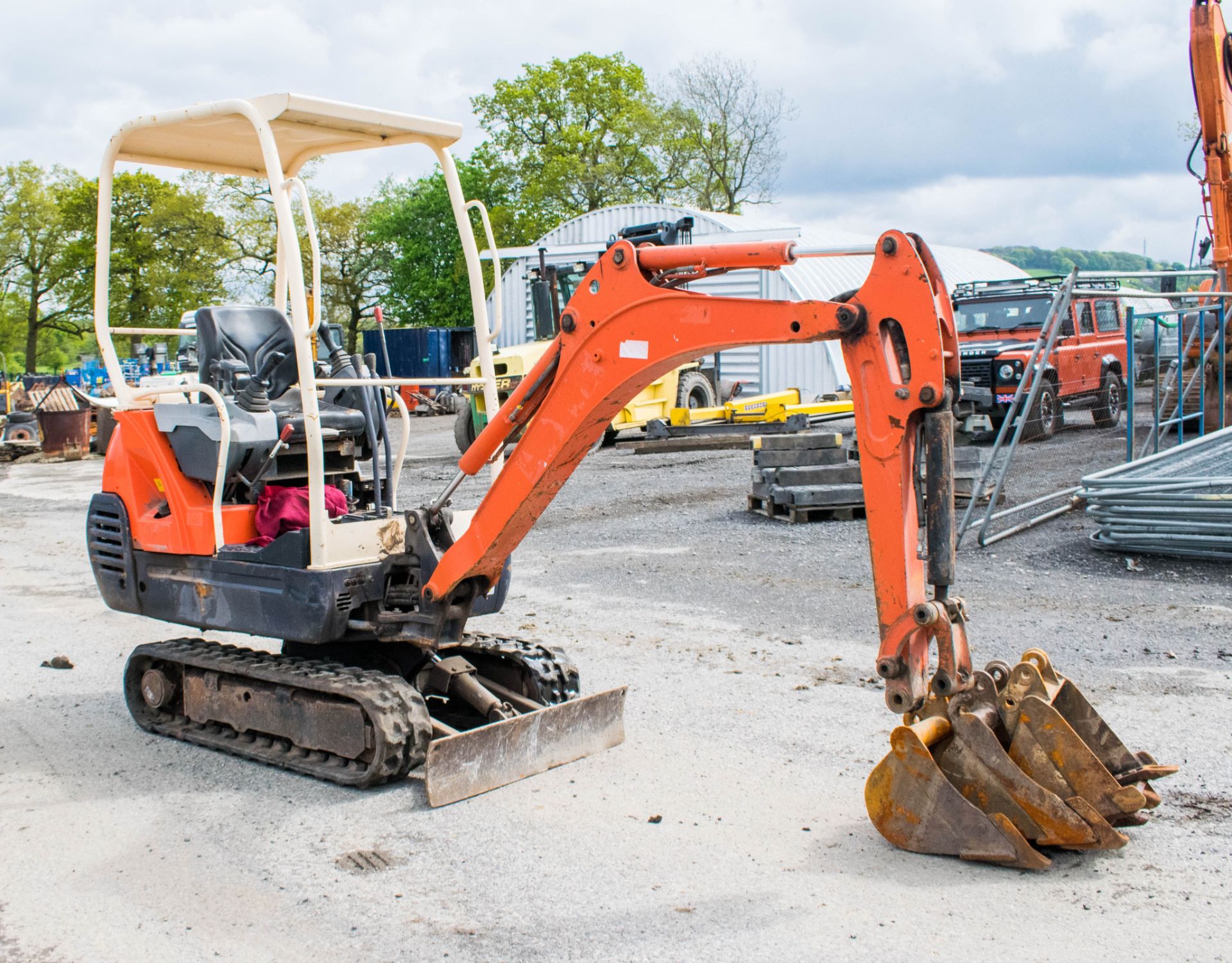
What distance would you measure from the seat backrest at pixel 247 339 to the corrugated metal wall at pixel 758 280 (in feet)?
51.0

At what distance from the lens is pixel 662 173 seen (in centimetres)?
5328

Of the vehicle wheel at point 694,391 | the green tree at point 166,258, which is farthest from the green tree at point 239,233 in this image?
the vehicle wheel at point 694,391

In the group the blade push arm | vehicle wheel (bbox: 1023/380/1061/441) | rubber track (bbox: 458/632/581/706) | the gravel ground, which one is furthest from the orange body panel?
vehicle wheel (bbox: 1023/380/1061/441)

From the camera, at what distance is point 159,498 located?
6.08m

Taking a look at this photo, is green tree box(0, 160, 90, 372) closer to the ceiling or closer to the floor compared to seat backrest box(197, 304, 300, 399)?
closer to the ceiling

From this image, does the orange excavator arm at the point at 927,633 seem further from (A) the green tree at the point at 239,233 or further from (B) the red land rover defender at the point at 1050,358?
(A) the green tree at the point at 239,233

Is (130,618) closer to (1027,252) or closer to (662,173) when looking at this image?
(662,173)

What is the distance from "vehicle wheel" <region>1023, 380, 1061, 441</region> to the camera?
15.5 meters

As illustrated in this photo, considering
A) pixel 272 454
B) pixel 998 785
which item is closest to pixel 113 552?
pixel 272 454

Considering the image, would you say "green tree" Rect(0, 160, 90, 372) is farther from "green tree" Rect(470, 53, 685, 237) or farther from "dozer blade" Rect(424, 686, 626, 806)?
"dozer blade" Rect(424, 686, 626, 806)

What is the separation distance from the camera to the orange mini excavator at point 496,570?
4086 mm

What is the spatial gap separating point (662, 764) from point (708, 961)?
1.78 meters

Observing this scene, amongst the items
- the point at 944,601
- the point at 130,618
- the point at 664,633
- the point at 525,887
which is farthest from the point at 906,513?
the point at 130,618

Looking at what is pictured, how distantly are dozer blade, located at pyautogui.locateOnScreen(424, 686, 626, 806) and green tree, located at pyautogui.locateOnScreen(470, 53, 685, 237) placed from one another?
48.3 metres
